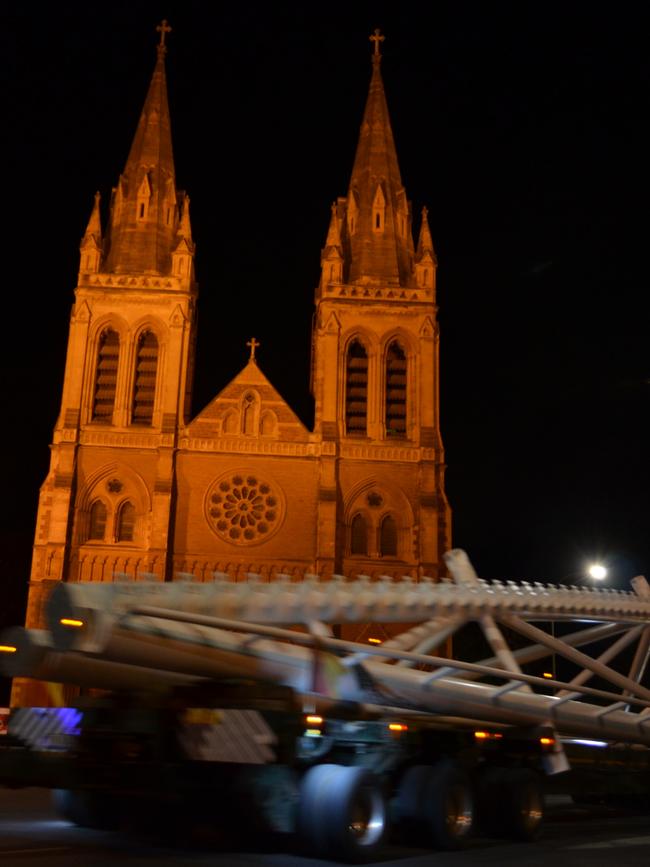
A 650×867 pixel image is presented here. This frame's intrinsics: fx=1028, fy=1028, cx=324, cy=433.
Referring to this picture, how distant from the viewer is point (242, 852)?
1173 cm

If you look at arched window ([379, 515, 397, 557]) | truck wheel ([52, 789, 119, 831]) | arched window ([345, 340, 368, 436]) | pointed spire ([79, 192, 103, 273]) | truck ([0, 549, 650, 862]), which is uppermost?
pointed spire ([79, 192, 103, 273])

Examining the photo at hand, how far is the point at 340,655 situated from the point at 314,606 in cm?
74

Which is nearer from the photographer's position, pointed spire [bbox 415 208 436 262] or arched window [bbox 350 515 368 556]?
arched window [bbox 350 515 368 556]

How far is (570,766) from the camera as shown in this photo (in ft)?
50.9

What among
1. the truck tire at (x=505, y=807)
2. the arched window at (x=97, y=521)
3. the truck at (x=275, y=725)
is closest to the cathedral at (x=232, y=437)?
the arched window at (x=97, y=521)

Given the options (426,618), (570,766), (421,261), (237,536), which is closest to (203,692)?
(426,618)

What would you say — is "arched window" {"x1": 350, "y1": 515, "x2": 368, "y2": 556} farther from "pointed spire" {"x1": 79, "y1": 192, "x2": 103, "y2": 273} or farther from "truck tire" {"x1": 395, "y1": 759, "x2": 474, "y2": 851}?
"truck tire" {"x1": 395, "y1": 759, "x2": 474, "y2": 851}

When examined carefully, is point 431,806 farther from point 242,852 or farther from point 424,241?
point 424,241

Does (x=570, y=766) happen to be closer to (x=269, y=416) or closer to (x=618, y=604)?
(x=618, y=604)

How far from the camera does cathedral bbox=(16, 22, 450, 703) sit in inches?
1676

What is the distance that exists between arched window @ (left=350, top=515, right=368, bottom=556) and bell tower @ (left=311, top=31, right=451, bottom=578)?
43mm

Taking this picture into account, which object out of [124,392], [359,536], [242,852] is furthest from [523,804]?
[124,392]

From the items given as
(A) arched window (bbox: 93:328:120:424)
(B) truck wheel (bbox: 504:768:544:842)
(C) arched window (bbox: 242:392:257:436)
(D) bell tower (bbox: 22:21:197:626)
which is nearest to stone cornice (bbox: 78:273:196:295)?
(D) bell tower (bbox: 22:21:197:626)

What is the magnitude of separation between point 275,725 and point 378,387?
1400 inches
